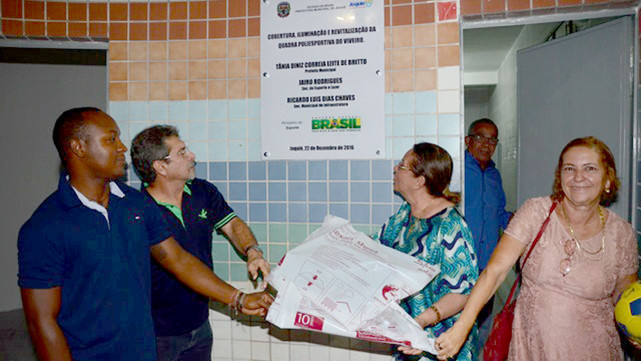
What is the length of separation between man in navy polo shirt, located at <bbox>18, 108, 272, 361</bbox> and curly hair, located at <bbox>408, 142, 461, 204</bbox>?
1327 millimetres

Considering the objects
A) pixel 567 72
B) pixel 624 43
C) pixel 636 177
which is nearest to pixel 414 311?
Answer: pixel 636 177

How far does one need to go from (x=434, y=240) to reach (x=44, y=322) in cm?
158

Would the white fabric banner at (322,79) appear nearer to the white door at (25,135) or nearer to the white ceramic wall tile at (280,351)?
the white ceramic wall tile at (280,351)

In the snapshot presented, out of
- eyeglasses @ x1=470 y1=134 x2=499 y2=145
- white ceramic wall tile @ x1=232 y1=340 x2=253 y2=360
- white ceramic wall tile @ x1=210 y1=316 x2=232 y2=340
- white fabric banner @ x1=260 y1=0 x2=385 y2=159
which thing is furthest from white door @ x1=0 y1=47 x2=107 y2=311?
eyeglasses @ x1=470 y1=134 x2=499 y2=145

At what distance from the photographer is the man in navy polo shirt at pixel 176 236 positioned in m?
2.17

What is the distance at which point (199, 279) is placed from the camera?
2051mm

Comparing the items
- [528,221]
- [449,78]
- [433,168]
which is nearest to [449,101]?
[449,78]

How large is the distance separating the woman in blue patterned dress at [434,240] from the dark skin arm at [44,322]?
1315mm

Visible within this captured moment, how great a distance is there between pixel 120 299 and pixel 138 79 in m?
1.78

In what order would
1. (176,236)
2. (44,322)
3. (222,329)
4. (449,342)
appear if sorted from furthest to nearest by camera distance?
(222,329) → (176,236) → (449,342) → (44,322)

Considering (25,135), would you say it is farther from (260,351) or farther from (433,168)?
(433,168)

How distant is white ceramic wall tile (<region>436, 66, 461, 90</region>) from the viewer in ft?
8.32

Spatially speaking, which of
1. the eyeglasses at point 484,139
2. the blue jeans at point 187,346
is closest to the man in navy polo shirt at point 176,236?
the blue jeans at point 187,346

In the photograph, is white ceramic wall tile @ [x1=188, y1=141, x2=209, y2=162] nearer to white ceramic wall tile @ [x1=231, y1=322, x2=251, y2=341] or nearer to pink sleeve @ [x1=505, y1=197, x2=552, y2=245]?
white ceramic wall tile @ [x1=231, y1=322, x2=251, y2=341]
